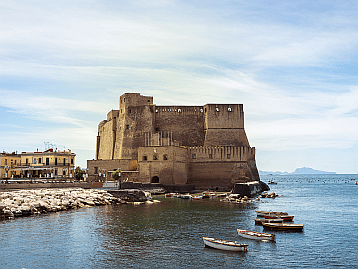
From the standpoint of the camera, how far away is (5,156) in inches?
1746

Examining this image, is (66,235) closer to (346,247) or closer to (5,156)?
(346,247)

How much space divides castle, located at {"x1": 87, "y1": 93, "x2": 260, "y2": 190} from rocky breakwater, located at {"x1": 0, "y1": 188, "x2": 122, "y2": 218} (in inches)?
421

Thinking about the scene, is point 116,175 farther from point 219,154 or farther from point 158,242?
point 158,242

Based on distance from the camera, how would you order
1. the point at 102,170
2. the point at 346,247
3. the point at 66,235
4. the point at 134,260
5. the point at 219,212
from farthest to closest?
the point at 102,170
the point at 219,212
the point at 66,235
the point at 346,247
the point at 134,260

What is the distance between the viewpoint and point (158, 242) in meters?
17.9

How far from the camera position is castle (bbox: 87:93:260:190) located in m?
43.7

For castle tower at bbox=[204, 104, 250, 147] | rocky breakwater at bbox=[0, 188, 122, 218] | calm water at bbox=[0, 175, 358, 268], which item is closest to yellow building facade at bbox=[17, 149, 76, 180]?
rocky breakwater at bbox=[0, 188, 122, 218]

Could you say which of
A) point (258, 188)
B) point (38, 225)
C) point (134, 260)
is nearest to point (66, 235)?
point (38, 225)

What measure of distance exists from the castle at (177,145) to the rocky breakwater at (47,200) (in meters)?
10.7

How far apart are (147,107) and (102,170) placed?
11.9 meters

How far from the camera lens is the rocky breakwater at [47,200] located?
80.5 ft

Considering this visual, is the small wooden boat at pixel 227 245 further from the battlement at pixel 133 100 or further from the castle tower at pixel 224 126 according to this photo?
the battlement at pixel 133 100

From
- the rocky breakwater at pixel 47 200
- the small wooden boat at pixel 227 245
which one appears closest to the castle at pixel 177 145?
the rocky breakwater at pixel 47 200

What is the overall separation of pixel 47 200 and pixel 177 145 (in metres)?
24.4
